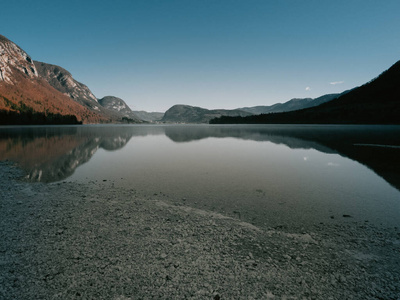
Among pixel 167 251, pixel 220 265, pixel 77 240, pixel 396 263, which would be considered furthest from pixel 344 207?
pixel 77 240

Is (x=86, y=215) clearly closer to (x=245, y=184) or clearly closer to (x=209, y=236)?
(x=209, y=236)

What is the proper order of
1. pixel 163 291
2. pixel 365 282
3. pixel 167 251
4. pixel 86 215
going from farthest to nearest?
pixel 86 215 → pixel 167 251 → pixel 365 282 → pixel 163 291

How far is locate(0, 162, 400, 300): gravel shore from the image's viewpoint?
6.49m

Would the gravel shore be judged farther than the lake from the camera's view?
No

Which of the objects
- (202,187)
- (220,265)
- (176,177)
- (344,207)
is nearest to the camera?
(220,265)

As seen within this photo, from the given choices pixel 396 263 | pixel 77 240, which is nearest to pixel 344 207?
pixel 396 263

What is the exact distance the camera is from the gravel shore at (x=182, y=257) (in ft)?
21.3

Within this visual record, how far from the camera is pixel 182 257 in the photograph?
797 centimetres

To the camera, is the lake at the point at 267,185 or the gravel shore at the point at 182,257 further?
the lake at the point at 267,185

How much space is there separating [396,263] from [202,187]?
12.1m

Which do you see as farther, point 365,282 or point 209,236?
point 209,236

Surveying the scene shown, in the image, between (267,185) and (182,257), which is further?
(267,185)

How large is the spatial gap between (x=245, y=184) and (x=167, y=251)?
11.5 meters

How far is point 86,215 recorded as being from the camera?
11.8m
